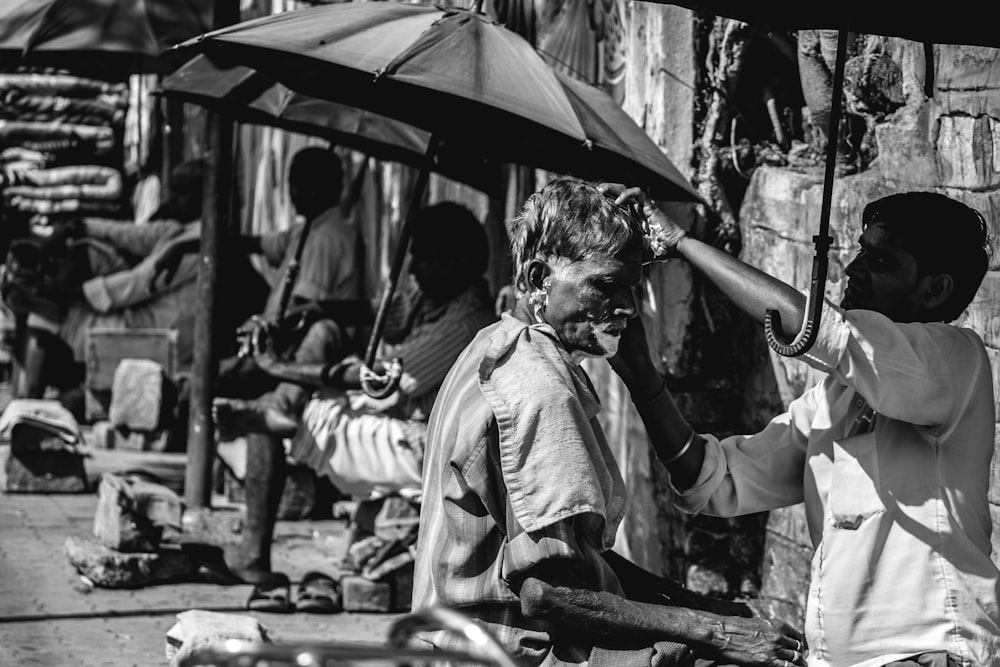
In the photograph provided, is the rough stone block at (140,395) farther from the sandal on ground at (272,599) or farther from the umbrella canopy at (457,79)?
the umbrella canopy at (457,79)

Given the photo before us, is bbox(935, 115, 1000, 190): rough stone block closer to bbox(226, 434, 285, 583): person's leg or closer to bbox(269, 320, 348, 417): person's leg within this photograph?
bbox(269, 320, 348, 417): person's leg

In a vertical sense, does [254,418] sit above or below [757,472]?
below

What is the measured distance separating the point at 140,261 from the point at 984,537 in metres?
10.8

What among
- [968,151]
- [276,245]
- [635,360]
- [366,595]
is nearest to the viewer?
[635,360]

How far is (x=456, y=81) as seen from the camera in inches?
161

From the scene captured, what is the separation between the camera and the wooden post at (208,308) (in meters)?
7.06

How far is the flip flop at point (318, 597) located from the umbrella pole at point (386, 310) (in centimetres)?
107

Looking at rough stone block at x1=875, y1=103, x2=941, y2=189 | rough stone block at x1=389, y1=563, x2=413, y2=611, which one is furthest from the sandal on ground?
rough stone block at x1=875, y1=103, x2=941, y2=189

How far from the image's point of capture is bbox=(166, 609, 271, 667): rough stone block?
4316mm

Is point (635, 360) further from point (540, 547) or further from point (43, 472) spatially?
point (43, 472)

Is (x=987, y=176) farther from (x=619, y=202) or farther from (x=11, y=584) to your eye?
(x=11, y=584)

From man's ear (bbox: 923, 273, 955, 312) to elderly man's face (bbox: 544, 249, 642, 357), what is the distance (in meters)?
0.58

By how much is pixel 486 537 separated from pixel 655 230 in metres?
0.75

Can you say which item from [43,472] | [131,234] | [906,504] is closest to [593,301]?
[906,504]
